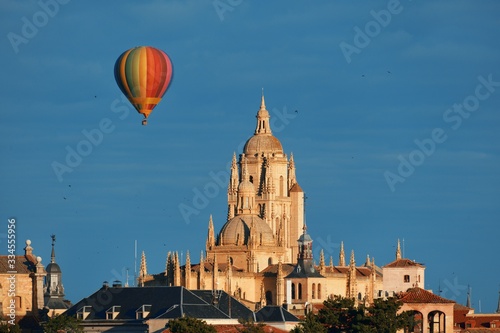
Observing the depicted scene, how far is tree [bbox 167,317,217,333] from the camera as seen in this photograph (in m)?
127

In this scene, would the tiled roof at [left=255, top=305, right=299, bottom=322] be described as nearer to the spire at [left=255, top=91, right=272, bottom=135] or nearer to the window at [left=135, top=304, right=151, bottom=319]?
the window at [left=135, top=304, right=151, bottom=319]

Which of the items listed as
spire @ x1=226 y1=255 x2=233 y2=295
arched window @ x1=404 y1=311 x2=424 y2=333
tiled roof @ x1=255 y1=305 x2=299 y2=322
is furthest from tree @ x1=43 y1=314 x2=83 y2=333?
spire @ x1=226 y1=255 x2=233 y2=295

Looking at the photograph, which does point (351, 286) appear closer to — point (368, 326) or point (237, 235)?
point (237, 235)

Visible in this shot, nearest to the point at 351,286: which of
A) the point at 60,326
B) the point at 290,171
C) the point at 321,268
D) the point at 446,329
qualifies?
the point at 321,268

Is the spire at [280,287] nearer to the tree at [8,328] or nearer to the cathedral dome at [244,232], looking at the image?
the cathedral dome at [244,232]

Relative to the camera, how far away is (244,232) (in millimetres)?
181125

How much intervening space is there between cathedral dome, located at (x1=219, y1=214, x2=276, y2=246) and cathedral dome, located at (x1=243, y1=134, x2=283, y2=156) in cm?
1100

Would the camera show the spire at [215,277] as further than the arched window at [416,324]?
Yes

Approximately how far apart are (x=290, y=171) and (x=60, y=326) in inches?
2519

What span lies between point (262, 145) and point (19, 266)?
2155 inches

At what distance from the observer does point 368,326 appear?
13512cm

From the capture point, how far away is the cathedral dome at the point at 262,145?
19212 centimetres

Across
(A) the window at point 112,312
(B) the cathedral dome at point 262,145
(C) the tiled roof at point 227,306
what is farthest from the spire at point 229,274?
(A) the window at point 112,312

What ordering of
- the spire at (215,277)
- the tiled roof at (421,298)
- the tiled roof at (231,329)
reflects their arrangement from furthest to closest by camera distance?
the spire at (215,277), the tiled roof at (421,298), the tiled roof at (231,329)
